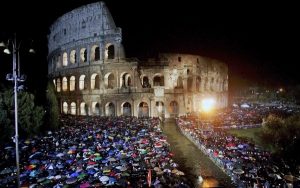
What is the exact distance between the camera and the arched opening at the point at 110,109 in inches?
1278

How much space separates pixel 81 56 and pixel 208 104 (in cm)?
1985

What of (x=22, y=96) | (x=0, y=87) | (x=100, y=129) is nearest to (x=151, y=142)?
(x=100, y=129)

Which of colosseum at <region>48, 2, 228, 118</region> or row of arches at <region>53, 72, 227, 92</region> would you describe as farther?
row of arches at <region>53, 72, 227, 92</region>

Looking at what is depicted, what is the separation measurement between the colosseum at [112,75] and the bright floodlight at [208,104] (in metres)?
0.91

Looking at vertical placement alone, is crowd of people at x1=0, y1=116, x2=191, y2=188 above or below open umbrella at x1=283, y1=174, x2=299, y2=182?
above

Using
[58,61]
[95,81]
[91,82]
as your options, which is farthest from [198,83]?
[58,61]

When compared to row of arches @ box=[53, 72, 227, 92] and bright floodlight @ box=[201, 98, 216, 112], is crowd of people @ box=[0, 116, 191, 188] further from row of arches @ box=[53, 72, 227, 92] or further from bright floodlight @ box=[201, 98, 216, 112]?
bright floodlight @ box=[201, 98, 216, 112]

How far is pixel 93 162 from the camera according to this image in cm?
1199

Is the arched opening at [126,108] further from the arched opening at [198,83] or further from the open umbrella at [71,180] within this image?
the open umbrella at [71,180]

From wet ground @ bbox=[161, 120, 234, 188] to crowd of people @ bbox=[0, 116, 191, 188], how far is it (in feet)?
2.95

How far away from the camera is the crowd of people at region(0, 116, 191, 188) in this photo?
1000 cm

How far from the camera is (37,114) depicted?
1903 centimetres

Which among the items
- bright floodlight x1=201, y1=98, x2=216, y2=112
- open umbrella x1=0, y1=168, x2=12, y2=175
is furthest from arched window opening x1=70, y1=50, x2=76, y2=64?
open umbrella x1=0, y1=168, x2=12, y2=175

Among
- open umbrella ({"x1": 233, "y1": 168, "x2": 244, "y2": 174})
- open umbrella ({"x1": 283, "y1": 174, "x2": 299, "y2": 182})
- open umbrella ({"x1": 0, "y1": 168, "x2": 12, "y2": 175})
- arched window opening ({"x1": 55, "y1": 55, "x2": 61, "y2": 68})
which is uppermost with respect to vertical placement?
arched window opening ({"x1": 55, "y1": 55, "x2": 61, "y2": 68})
